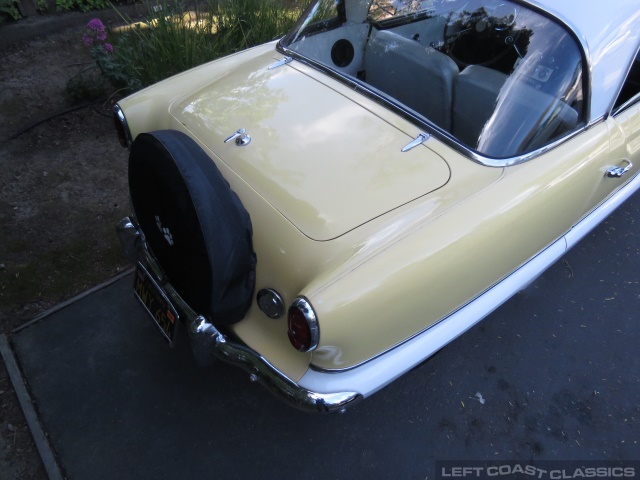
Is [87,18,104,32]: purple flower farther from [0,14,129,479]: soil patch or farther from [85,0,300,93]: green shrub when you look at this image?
[0,14,129,479]: soil patch

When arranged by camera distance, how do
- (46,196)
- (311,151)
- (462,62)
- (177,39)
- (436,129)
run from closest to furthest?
(311,151), (436,129), (462,62), (46,196), (177,39)

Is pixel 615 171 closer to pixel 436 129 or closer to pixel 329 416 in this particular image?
pixel 436 129

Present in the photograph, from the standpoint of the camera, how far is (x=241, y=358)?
5.65ft

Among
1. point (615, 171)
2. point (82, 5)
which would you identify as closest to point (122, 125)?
point (615, 171)

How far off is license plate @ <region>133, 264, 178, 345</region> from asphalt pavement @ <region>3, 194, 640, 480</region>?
1.48 ft

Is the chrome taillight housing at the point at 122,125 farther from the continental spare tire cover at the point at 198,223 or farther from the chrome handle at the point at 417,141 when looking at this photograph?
the chrome handle at the point at 417,141

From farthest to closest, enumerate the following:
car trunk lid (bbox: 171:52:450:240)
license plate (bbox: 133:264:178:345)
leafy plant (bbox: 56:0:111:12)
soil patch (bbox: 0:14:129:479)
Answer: leafy plant (bbox: 56:0:111:12) → soil patch (bbox: 0:14:129:479) → license plate (bbox: 133:264:178:345) → car trunk lid (bbox: 171:52:450:240)

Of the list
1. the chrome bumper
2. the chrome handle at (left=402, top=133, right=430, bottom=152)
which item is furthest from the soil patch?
the chrome handle at (left=402, top=133, right=430, bottom=152)

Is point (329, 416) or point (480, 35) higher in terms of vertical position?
point (480, 35)

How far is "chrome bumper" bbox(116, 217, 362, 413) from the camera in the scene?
62.9 inches

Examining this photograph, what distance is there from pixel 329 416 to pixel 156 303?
3.10ft

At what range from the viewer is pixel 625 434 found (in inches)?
86.0

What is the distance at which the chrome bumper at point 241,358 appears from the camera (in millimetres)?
1598

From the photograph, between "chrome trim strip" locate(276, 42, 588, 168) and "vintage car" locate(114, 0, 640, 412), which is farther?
"chrome trim strip" locate(276, 42, 588, 168)
